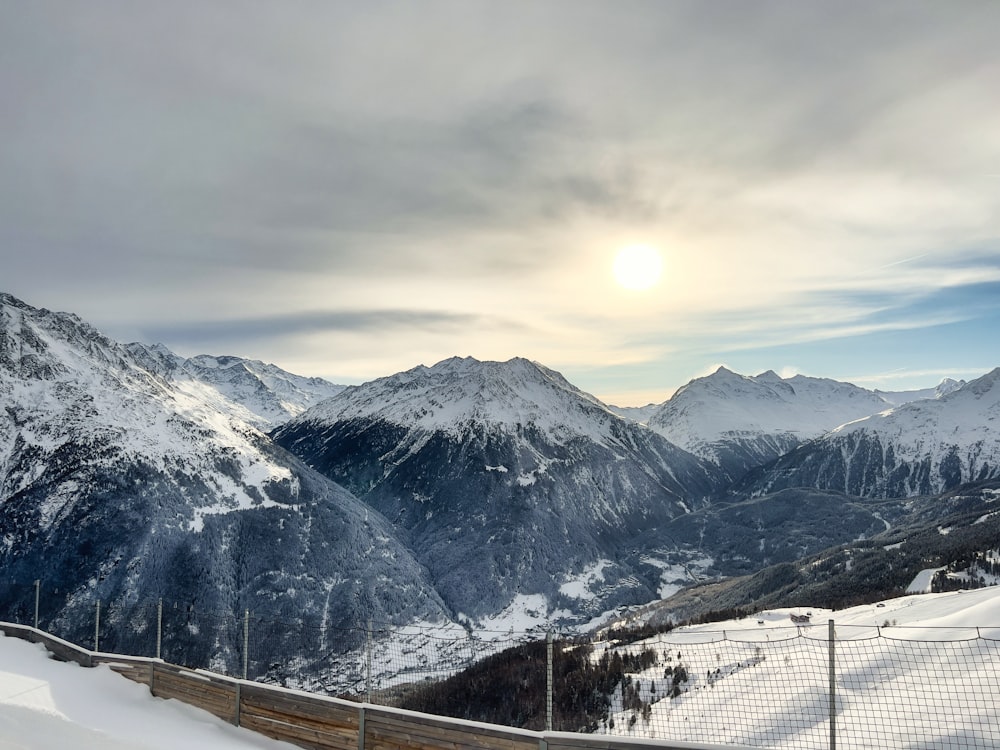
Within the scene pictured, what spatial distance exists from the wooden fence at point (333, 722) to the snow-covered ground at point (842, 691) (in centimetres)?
813

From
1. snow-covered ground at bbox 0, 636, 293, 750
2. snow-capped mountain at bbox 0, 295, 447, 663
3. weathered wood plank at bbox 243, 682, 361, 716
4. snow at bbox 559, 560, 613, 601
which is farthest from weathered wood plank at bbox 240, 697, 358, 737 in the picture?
snow at bbox 559, 560, 613, 601

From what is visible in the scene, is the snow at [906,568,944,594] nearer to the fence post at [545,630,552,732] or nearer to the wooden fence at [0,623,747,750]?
the fence post at [545,630,552,732]

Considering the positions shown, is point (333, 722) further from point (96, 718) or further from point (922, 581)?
point (922, 581)

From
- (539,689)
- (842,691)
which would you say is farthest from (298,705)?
(539,689)

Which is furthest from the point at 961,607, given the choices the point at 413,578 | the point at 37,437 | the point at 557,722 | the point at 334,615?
the point at 37,437

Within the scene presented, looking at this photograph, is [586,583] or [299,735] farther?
[586,583]

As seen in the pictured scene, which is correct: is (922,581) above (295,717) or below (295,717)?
below

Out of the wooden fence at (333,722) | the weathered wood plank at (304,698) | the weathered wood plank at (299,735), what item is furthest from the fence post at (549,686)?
the weathered wood plank at (299,735)

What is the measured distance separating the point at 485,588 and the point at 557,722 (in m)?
128

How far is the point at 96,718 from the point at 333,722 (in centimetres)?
657

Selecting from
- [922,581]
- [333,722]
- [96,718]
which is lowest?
[922,581]

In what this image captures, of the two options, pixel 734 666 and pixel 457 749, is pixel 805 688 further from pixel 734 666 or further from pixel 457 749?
pixel 457 749

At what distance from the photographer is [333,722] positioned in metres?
12.6

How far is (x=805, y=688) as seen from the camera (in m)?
24.7
